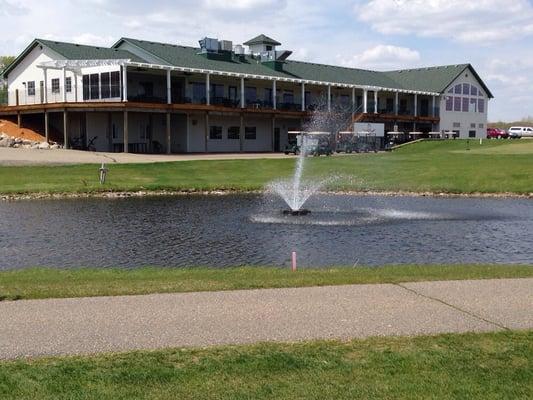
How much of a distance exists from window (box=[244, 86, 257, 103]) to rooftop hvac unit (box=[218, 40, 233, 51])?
429 centimetres

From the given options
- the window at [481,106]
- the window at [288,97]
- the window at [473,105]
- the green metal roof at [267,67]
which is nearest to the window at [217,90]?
the green metal roof at [267,67]

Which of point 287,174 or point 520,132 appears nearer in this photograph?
point 287,174

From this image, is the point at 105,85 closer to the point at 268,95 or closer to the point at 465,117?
the point at 268,95

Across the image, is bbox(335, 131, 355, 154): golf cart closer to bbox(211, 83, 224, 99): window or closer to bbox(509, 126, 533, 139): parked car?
bbox(211, 83, 224, 99): window

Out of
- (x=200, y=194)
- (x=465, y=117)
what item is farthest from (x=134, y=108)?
(x=465, y=117)

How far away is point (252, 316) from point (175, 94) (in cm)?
5217

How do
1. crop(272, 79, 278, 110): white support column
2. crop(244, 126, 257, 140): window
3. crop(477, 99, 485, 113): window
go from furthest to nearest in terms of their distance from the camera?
crop(477, 99, 485, 113): window, crop(244, 126, 257, 140): window, crop(272, 79, 278, 110): white support column

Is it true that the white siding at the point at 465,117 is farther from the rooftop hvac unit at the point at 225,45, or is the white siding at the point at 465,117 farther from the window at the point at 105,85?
the window at the point at 105,85

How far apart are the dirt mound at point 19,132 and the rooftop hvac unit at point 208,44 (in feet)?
54.9

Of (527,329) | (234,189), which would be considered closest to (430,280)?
(527,329)

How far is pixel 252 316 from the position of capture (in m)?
8.19

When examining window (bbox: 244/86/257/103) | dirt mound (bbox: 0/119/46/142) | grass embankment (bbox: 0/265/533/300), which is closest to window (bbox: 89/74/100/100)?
dirt mound (bbox: 0/119/46/142)

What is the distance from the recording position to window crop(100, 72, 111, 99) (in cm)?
5084

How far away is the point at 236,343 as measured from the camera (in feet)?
22.9
